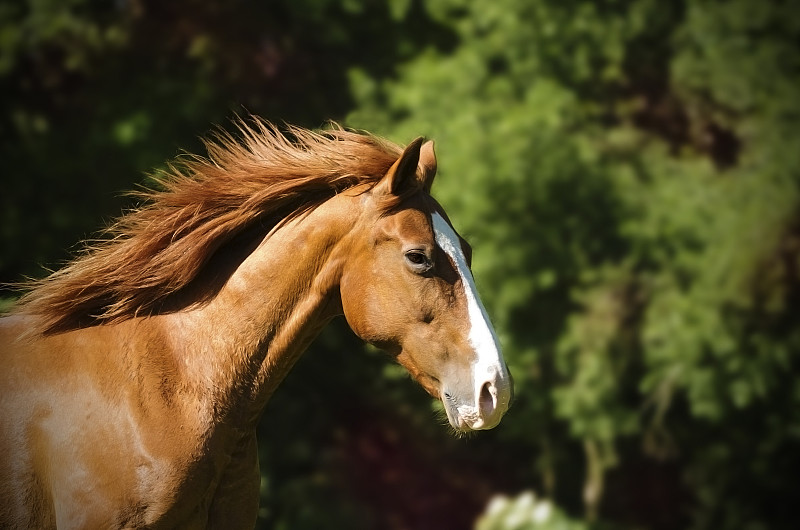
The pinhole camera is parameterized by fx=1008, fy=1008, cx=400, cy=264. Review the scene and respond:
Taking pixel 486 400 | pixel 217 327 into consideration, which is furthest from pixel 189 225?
pixel 486 400

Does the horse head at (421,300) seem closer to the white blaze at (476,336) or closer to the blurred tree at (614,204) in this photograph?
the white blaze at (476,336)

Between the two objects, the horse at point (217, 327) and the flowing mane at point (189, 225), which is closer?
the horse at point (217, 327)

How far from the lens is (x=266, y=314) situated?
3246 millimetres

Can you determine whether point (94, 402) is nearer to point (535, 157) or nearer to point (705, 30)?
point (535, 157)

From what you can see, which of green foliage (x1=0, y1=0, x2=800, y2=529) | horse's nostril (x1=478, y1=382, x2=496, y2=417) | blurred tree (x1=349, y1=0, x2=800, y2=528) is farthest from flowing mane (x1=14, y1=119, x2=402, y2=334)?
blurred tree (x1=349, y1=0, x2=800, y2=528)

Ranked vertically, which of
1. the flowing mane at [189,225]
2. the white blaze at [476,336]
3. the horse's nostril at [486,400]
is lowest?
the horse's nostril at [486,400]

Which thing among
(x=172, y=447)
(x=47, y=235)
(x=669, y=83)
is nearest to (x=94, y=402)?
(x=172, y=447)

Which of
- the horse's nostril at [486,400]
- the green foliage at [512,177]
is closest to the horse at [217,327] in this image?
the horse's nostril at [486,400]

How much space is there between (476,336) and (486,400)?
0.20 m

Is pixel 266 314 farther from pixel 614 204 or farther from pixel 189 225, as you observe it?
pixel 614 204

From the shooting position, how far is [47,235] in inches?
382

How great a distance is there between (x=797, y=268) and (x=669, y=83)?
271 cm

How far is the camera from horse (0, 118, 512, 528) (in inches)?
120

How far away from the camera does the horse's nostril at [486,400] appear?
9.92 feet
